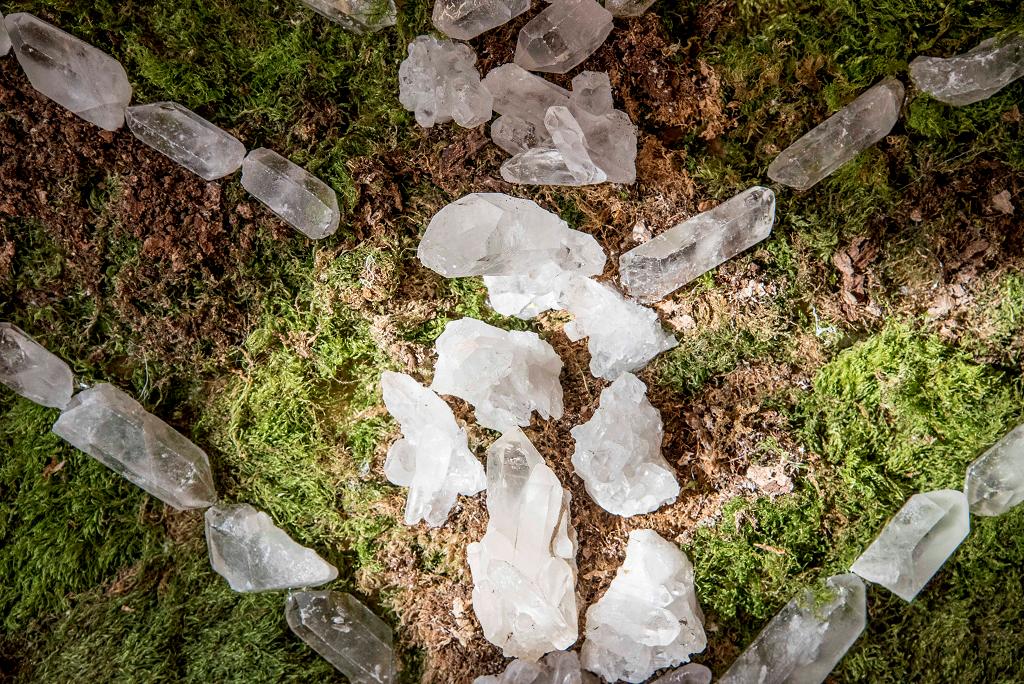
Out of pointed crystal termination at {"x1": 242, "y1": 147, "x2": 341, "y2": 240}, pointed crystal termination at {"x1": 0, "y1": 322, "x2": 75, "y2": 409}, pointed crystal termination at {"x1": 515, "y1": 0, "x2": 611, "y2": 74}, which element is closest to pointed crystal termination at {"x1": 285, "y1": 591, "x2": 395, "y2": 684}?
pointed crystal termination at {"x1": 0, "y1": 322, "x2": 75, "y2": 409}

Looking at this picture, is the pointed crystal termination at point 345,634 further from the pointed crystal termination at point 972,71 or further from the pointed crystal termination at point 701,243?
the pointed crystal termination at point 972,71

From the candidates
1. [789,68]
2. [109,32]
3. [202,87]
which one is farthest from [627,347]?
[109,32]

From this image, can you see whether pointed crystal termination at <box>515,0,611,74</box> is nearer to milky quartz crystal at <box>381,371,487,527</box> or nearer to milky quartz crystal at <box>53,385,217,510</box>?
milky quartz crystal at <box>381,371,487,527</box>

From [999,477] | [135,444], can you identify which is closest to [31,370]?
[135,444]

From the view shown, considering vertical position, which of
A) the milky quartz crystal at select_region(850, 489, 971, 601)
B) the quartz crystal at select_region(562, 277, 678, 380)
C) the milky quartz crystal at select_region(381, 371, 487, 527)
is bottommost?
the milky quartz crystal at select_region(850, 489, 971, 601)

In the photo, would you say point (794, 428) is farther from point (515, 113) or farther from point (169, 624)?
point (169, 624)

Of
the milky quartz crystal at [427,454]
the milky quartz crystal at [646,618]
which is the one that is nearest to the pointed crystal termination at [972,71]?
the milky quartz crystal at [646,618]
